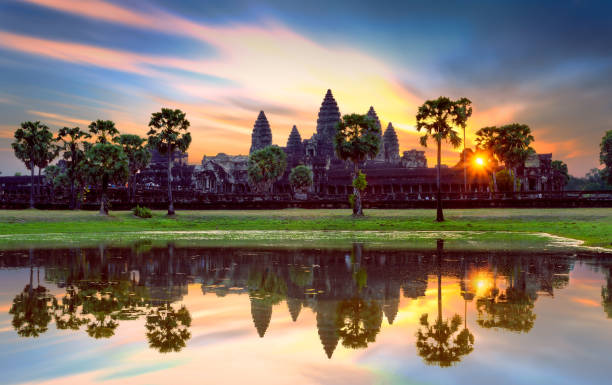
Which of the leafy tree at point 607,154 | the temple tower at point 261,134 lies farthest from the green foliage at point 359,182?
the temple tower at point 261,134

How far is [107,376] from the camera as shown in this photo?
720 centimetres

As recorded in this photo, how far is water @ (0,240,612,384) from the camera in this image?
7426 mm

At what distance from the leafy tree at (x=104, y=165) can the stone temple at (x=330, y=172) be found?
3611 centimetres

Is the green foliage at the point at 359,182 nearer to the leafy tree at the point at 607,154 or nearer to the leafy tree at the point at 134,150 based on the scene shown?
the leafy tree at the point at 134,150

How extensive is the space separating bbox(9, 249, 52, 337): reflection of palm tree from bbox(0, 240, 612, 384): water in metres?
0.03

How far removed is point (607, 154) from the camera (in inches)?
4218

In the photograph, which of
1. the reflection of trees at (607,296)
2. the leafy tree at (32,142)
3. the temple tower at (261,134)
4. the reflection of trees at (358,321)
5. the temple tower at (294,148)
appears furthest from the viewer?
the temple tower at (261,134)

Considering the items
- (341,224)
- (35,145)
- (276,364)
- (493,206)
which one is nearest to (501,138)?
(493,206)

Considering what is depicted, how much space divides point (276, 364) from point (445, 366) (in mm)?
2311

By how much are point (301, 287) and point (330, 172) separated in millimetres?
114484

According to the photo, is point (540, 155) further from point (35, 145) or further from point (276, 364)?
point (276, 364)

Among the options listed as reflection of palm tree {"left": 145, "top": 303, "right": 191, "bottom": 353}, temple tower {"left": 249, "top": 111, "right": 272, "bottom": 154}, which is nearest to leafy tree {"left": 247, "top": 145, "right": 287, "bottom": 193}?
temple tower {"left": 249, "top": 111, "right": 272, "bottom": 154}

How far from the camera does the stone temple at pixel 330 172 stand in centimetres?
10900

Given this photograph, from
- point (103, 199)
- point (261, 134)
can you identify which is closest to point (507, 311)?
point (103, 199)
